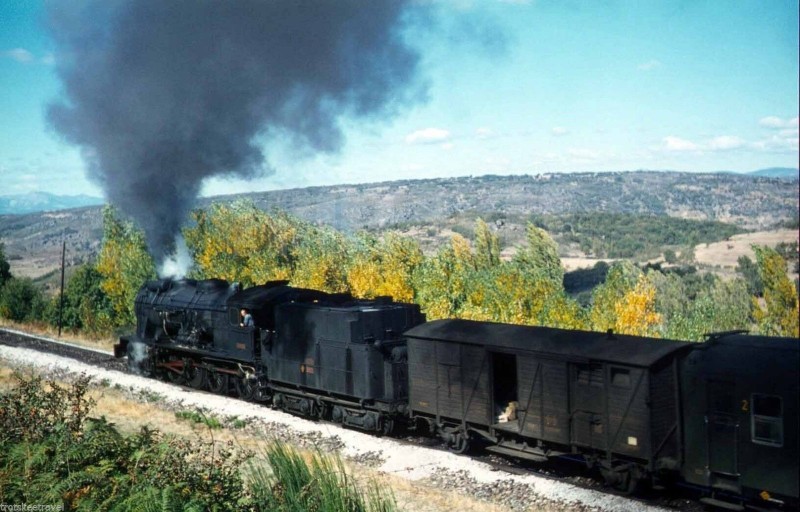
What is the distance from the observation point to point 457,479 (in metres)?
12.5

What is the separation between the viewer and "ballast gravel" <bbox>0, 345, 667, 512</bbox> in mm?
11281

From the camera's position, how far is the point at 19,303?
5019 cm

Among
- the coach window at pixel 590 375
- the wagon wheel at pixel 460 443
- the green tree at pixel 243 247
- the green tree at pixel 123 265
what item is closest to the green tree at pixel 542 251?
the green tree at pixel 243 247

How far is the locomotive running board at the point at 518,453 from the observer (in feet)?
41.5

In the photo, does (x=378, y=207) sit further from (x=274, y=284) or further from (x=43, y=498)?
(x=43, y=498)

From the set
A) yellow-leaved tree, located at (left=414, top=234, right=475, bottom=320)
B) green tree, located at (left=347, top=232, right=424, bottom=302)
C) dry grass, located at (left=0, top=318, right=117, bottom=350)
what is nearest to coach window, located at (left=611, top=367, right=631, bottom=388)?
green tree, located at (left=347, top=232, right=424, bottom=302)

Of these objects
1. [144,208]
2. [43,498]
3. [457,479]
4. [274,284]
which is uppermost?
[144,208]

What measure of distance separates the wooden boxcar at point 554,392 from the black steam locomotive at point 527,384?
0.08 feet

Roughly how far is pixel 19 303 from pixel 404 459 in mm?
44781

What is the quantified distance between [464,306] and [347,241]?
18608 mm

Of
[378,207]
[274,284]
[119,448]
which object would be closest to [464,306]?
[274,284]

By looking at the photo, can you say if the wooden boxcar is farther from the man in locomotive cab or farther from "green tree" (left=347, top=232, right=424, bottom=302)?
"green tree" (left=347, top=232, right=424, bottom=302)

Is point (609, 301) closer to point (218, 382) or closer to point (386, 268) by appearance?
point (386, 268)

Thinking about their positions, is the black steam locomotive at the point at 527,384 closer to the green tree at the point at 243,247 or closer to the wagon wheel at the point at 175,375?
the wagon wheel at the point at 175,375
